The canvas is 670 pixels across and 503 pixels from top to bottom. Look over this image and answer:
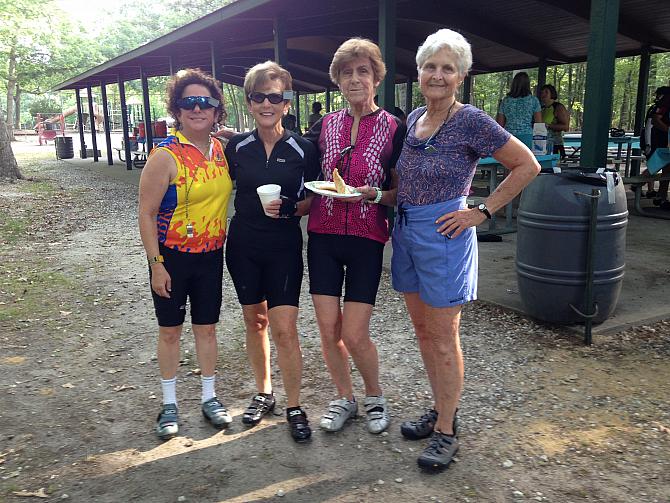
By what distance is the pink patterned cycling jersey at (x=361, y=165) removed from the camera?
2.58 metres

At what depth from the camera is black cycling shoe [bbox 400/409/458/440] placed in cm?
278

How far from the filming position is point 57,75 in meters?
40.8

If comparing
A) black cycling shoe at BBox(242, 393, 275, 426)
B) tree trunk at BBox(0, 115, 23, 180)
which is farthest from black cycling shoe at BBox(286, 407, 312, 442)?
tree trunk at BBox(0, 115, 23, 180)

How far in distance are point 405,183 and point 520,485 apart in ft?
4.40

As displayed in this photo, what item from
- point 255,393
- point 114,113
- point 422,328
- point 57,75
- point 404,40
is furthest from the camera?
point 114,113

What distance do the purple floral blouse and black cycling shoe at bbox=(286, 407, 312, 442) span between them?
1.17 metres

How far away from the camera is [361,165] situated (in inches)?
101

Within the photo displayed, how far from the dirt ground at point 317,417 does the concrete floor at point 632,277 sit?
187 mm

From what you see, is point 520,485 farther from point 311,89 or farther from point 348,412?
point 311,89

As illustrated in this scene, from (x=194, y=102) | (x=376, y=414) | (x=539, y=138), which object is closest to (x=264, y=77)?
(x=194, y=102)

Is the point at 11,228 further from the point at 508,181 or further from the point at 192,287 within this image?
the point at 508,181

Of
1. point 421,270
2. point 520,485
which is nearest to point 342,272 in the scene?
point 421,270

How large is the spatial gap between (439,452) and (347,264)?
916mm

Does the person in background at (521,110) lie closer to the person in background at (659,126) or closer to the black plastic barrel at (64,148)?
the person in background at (659,126)
